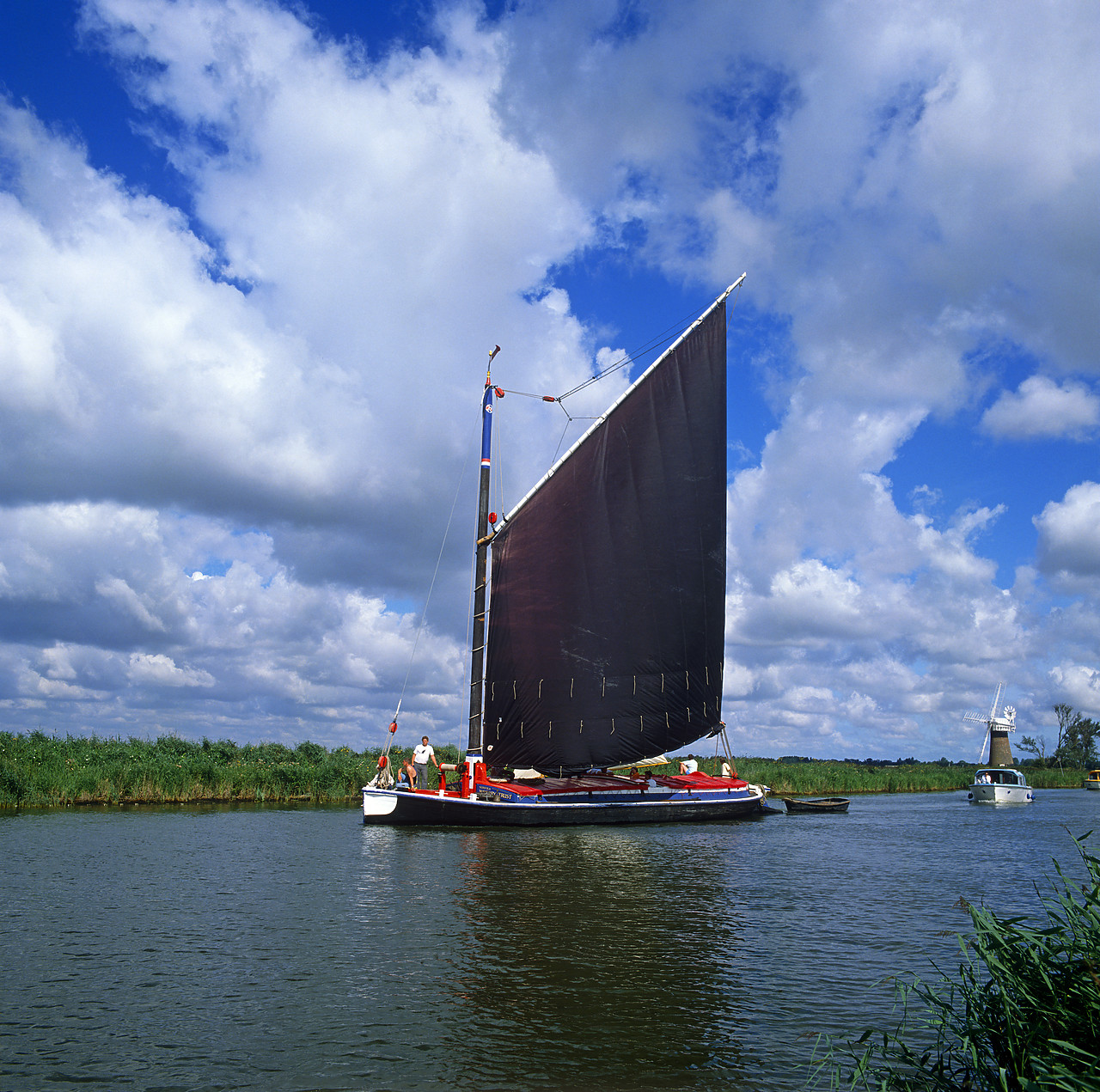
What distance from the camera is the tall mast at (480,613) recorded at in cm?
2861

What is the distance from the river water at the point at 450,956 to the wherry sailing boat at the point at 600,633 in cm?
481

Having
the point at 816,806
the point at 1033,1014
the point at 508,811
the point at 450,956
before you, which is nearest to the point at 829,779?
the point at 816,806

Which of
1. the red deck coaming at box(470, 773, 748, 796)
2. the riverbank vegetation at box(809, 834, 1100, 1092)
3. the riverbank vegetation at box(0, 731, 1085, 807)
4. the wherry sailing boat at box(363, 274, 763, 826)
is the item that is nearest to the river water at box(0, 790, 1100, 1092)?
the riverbank vegetation at box(809, 834, 1100, 1092)

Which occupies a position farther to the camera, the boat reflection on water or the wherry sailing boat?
the wherry sailing boat

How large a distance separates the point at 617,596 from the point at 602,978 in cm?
1941

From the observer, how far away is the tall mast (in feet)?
93.9

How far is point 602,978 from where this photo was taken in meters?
10.6

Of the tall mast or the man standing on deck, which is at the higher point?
the tall mast

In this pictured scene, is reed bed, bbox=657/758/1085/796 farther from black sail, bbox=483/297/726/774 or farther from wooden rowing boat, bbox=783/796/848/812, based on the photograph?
black sail, bbox=483/297/726/774

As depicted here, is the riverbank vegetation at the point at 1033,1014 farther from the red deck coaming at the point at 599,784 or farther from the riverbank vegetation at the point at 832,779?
the riverbank vegetation at the point at 832,779

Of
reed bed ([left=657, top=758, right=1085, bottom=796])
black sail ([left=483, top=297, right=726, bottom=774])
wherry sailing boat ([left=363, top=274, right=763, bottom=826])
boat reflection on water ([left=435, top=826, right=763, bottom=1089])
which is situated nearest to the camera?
boat reflection on water ([left=435, top=826, right=763, bottom=1089])

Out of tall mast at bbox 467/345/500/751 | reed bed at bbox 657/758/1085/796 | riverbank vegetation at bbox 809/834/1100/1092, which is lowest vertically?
reed bed at bbox 657/758/1085/796

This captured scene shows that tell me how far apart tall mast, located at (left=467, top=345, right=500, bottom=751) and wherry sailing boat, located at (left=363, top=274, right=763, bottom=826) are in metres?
0.05

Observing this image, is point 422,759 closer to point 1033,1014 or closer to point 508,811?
point 508,811
